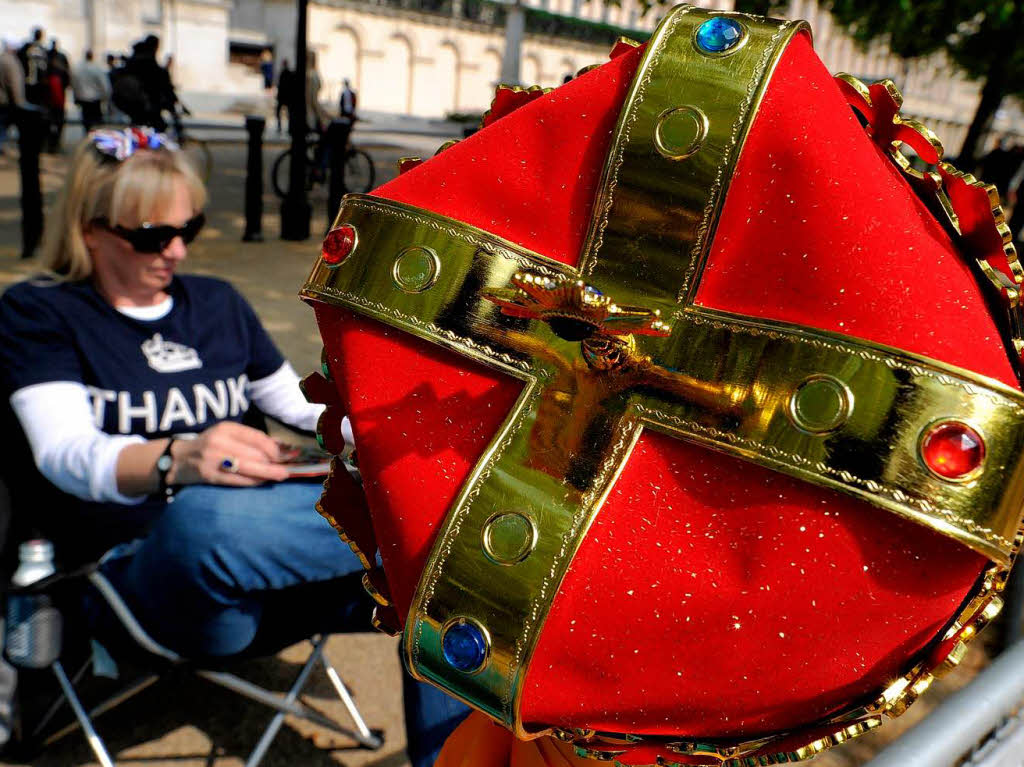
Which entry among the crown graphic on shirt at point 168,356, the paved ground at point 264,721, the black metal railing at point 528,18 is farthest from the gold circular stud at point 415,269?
the black metal railing at point 528,18

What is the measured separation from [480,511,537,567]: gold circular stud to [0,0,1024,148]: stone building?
65.8 ft

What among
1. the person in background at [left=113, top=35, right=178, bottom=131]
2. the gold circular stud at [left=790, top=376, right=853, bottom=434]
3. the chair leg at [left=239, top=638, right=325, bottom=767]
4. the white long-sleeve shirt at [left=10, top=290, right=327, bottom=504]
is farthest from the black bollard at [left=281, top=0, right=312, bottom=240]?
the gold circular stud at [left=790, top=376, right=853, bottom=434]

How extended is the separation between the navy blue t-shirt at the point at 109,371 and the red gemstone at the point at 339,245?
1.53 meters

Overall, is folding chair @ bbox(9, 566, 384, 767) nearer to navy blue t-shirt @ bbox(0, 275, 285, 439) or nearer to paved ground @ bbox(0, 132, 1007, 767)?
paved ground @ bbox(0, 132, 1007, 767)

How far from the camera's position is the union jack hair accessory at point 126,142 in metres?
2.29

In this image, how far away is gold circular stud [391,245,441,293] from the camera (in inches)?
25.3

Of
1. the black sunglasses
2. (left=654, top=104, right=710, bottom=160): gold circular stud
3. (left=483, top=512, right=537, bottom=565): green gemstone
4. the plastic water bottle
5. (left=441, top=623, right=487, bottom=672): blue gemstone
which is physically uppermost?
(left=654, top=104, right=710, bottom=160): gold circular stud

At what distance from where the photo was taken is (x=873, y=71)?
4538cm

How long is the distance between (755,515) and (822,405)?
0.27 feet

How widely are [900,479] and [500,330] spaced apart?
281mm

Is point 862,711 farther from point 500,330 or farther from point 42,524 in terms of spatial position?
point 42,524

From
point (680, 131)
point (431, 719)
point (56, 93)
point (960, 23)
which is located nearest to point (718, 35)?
point (680, 131)

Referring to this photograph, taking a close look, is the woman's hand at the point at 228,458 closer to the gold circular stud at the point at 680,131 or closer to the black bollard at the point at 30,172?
the gold circular stud at the point at 680,131

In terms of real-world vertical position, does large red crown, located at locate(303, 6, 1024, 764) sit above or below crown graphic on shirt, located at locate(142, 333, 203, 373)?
above
